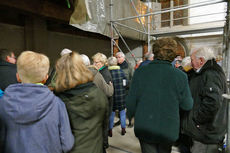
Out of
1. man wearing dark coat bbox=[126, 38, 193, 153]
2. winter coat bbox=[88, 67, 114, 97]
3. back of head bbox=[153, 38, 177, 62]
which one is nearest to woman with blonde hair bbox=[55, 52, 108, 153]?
man wearing dark coat bbox=[126, 38, 193, 153]

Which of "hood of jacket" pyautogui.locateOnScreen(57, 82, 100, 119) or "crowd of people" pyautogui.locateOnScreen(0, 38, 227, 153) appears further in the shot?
"hood of jacket" pyautogui.locateOnScreen(57, 82, 100, 119)

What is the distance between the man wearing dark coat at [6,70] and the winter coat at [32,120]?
140cm

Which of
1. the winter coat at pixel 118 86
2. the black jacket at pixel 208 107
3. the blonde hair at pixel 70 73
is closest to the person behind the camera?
the blonde hair at pixel 70 73

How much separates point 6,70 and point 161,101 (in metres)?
2.21

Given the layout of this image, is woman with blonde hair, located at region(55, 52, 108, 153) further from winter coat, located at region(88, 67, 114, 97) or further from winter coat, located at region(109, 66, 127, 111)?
winter coat, located at region(109, 66, 127, 111)

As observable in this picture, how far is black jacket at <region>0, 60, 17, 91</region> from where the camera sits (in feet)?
6.88

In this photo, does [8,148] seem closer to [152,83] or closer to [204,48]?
[152,83]

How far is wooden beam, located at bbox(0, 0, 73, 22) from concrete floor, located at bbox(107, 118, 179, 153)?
3.11 m

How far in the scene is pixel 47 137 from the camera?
105cm

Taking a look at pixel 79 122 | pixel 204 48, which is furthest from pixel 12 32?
pixel 204 48

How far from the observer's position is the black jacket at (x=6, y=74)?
2096mm

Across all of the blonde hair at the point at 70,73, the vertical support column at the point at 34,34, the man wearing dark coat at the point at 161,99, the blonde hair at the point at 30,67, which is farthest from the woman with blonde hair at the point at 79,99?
the vertical support column at the point at 34,34

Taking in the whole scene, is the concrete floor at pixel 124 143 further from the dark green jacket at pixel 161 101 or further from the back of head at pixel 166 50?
the back of head at pixel 166 50

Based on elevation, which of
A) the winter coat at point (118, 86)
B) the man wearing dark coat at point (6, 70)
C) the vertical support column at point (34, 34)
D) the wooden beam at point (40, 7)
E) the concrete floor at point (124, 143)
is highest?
the wooden beam at point (40, 7)
